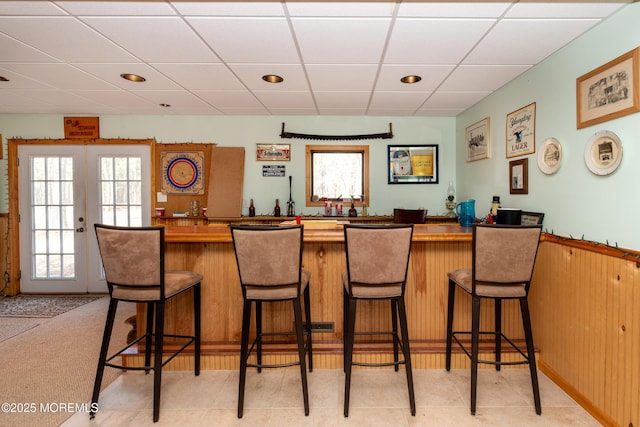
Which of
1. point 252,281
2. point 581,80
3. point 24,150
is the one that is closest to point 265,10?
point 252,281

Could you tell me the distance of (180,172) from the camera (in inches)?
189

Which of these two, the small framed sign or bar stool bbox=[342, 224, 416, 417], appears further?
the small framed sign

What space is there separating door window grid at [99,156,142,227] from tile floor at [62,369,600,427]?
3.03 m

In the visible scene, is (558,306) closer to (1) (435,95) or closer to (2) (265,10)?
(1) (435,95)

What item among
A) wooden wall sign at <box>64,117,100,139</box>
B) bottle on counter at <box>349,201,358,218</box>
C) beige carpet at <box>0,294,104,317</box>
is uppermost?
wooden wall sign at <box>64,117,100,139</box>

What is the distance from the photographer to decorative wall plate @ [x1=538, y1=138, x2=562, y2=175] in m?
2.50

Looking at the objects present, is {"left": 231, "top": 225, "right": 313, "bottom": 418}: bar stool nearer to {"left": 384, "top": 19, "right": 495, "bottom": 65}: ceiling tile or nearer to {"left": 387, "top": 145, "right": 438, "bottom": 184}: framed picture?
{"left": 384, "top": 19, "right": 495, "bottom": 65}: ceiling tile

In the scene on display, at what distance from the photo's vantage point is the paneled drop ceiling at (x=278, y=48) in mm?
2043

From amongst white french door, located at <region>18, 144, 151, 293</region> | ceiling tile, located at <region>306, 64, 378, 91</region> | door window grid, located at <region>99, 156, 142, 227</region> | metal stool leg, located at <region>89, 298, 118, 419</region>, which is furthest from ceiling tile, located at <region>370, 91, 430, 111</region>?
door window grid, located at <region>99, 156, 142, 227</region>

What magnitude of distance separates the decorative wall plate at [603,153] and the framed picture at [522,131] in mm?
657

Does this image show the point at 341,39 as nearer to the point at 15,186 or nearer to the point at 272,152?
the point at 272,152

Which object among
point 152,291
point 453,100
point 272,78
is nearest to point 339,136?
point 453,100

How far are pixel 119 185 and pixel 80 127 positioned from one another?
1.00 m

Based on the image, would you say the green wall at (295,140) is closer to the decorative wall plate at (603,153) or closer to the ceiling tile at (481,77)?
the ceiling tile at (481,77)
